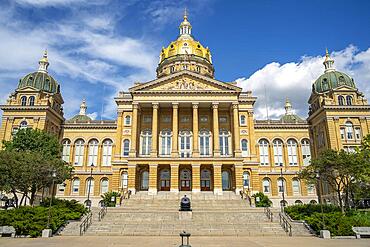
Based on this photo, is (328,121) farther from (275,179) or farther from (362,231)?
(362,231)

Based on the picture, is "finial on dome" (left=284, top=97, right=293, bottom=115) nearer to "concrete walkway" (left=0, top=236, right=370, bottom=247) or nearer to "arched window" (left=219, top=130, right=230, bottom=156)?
"arched window" (left=219, top=130, right=230, bottom=156)

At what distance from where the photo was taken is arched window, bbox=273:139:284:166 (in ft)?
183

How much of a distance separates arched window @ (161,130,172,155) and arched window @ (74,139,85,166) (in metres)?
15.9

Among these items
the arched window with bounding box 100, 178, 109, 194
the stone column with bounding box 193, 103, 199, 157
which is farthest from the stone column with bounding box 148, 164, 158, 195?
the arched window with bounding box 100, 178, 109, 194

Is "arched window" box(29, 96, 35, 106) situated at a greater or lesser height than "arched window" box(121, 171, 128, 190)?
greater

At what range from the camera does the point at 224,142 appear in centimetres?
4997

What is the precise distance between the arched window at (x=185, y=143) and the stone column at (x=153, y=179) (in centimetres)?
556

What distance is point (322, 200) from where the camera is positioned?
50656 mm

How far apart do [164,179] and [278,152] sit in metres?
21.6

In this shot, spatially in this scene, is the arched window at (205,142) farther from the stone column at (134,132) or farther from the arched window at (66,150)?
the arched window at (66,150)

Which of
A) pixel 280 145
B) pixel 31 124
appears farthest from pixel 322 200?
pixel 31 124

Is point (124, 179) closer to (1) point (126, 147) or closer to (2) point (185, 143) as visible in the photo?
(1) point (126, 147)

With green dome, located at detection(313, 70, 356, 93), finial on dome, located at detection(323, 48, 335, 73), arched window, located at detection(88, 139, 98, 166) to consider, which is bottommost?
arched window, located at detection(88, 139, 98, 166)

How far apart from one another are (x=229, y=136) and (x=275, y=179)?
12.2 metres
